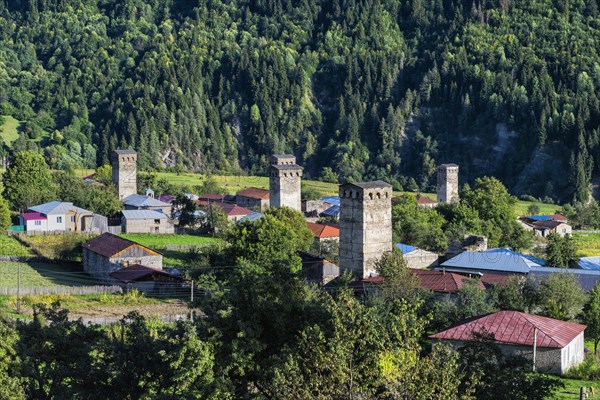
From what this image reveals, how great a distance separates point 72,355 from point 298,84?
431 feet

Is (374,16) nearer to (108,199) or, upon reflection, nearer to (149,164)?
(149,164)

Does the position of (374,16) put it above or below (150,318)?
above

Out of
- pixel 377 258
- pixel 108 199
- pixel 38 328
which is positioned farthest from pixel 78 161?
pixel 38 328

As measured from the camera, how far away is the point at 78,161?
130m

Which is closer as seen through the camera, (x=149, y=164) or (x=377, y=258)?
(x=377, y=258)

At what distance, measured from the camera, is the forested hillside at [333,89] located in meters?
134

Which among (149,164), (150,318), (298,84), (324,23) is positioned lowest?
(150,318)

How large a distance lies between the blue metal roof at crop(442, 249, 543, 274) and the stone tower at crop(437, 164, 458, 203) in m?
34.0

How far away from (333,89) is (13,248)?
102 meters

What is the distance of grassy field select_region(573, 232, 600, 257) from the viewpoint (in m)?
67.6

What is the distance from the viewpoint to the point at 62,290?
50.2 meters

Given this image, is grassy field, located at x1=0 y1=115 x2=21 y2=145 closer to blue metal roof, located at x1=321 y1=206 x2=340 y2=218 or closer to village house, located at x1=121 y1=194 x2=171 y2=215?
village house, located at x1=121 y1=194 x2=171 y2=215

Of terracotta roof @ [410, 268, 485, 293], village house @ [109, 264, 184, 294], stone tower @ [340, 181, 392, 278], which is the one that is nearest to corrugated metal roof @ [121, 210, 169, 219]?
village house @ [109, 264, 184, 294]

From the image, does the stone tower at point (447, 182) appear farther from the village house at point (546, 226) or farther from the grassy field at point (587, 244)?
the grassy field at point (587, 244)
